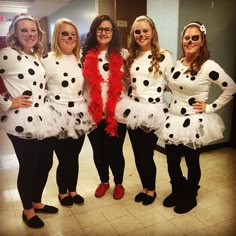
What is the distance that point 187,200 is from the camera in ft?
5.91

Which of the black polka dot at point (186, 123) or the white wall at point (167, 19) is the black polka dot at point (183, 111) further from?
the white wall at point (167, 19)

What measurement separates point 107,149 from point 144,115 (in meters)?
0.41

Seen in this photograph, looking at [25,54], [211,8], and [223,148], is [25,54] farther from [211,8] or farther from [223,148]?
[223,148]

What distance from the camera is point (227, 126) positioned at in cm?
292

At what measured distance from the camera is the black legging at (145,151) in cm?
174

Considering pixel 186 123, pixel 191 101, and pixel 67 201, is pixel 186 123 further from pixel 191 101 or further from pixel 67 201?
pixel 67 201

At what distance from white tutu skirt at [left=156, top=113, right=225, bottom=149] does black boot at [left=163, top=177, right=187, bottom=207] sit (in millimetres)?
308

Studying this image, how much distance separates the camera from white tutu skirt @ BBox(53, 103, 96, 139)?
1638 mm

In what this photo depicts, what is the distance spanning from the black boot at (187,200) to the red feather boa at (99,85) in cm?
61

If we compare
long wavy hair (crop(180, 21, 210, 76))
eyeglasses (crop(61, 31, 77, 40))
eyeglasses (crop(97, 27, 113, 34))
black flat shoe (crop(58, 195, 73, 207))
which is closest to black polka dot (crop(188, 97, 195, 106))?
long wavy hair (crop(180, 21, 210, 76))

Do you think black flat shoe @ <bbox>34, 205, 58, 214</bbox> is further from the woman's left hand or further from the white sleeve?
the white sleeve

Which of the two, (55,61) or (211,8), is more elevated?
(211,8)

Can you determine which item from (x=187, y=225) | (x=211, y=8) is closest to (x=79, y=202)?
(x=187, y=225)

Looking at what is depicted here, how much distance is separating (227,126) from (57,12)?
16.2ft
